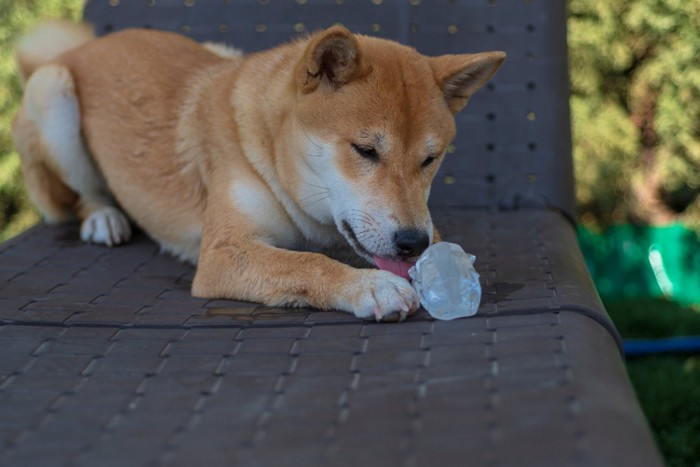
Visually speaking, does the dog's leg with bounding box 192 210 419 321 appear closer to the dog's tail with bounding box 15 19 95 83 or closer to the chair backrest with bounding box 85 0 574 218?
the chair backrest with bounding box 85 0 574 218

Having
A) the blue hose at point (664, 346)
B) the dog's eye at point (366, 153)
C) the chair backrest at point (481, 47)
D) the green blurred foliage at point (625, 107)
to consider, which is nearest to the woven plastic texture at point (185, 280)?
the chair backrest at point (481, 47)

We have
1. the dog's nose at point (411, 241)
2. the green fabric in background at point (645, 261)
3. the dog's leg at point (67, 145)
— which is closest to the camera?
the dog's nose at point (411, 241)

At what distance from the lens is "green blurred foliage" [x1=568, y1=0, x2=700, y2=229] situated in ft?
14.4

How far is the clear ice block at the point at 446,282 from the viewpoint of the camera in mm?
1936

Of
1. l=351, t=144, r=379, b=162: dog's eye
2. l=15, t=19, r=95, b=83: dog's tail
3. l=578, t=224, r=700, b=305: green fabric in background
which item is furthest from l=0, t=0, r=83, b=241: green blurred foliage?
l=578, t=224, r=700, b=305: green fabric in background

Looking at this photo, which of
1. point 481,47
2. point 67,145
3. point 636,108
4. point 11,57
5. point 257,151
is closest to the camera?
point 257,151

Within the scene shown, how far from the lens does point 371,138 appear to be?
2.19 metres

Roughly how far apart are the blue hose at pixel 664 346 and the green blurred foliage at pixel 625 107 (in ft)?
3.17

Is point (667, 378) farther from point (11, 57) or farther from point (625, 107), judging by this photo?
point (11, 57)

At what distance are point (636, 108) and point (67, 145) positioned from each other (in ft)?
9.82

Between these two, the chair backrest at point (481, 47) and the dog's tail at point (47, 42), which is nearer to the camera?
the chair backrest at point (481, 47)

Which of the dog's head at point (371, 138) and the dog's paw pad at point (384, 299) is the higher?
the dog's head at point (371, 138)

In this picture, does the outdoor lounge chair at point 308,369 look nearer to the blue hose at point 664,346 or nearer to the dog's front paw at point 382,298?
the dog's front paw at point 382,298

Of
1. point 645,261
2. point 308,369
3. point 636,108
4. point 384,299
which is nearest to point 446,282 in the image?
point 384,299
